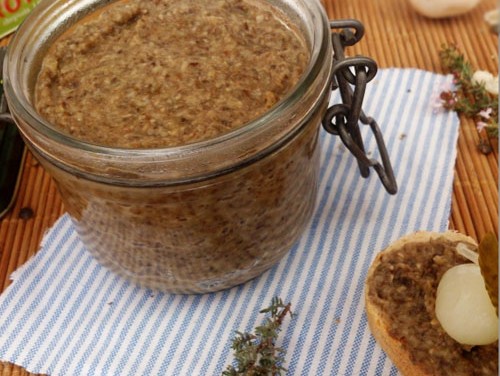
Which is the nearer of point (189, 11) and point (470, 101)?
point (189, 11)

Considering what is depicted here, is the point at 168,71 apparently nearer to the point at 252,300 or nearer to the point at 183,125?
the point at 183,125

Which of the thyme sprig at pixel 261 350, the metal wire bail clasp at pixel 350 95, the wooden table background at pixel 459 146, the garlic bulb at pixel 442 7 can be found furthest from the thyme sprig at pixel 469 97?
the thyme sprig at pixel 261 350

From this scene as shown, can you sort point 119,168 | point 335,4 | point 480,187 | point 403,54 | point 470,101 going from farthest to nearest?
point 335,4 → point 403,54 → point 470,101 → point 480,187 → point 119,168

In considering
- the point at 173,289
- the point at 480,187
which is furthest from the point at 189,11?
the point at 480,187

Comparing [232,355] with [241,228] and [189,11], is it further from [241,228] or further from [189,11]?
[189,11]

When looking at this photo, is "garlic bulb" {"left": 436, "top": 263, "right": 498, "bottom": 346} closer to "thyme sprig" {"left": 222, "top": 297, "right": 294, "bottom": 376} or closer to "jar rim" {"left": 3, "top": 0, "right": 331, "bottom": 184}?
"thyme sprig" {"left": 222, "top": 297, "right": 294, "bottom": 376}

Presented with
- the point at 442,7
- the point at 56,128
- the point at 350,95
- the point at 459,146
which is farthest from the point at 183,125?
the point at 442,7

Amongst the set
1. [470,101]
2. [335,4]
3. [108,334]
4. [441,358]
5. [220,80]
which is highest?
[335,4]

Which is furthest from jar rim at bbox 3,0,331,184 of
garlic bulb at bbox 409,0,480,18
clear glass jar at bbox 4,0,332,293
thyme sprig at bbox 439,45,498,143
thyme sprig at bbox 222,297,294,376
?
garlic bulb at bbox 409,0,480,18
